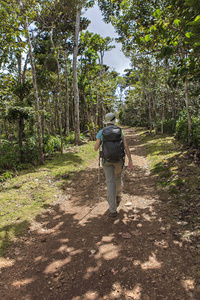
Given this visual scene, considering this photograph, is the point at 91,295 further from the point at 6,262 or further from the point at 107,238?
the point at 6,262

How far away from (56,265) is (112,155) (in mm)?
2310

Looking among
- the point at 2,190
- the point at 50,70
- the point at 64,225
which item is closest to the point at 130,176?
the point at 64,225

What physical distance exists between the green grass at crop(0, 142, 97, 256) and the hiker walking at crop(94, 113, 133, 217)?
2295mm

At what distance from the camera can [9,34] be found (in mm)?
5930

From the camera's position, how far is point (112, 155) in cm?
407

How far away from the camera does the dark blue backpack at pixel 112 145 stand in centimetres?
408

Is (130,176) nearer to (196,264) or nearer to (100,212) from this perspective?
(100,212)

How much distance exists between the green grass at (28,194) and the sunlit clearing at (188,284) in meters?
3.27

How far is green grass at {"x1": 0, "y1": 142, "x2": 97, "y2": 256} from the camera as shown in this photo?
4.52 metres

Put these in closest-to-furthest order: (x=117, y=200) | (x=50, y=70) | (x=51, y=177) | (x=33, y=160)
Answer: (x=117, y=200) → (x=51, y=177) → (x=33, y=160) → (x=50, y=70)

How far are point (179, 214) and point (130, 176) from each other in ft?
12.5

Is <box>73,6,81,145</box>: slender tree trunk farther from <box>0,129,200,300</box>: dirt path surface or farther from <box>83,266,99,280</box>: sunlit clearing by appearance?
<box>83,266,99,280</box>: sunlit clearing

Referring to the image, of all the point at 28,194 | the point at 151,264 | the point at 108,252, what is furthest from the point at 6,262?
the point at 28,194

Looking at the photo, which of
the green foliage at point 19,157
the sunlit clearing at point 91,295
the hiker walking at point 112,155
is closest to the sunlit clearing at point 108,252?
the sunlit clearing at point 91,295
